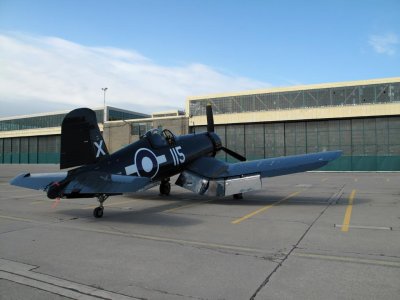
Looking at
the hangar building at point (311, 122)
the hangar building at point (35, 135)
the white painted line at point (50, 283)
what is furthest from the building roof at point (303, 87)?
the white painted line at point (50, 283)

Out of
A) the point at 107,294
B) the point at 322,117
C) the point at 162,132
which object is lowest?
the point at 107,294

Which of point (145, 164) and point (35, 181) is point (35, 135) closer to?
point (35, 181)

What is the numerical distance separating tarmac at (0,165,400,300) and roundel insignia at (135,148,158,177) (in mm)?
1234

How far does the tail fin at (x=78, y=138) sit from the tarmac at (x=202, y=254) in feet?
5.15

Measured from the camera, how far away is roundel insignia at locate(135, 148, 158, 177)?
1097cm

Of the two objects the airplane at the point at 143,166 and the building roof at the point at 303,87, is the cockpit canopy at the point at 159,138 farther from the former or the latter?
the building roof at the point at 303,87

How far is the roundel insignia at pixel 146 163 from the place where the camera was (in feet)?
36.0

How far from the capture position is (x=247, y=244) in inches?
260

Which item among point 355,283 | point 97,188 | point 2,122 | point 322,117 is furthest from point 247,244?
point 2,122

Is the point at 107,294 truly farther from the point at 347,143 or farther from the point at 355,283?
the point at 347,143

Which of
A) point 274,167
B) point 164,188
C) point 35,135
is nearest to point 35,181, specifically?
point 164,188

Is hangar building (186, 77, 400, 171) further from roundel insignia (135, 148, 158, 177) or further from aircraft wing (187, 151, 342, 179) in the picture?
roundel insignia (135, 148, 158, 177)

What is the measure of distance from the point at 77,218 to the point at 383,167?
36.4 metres

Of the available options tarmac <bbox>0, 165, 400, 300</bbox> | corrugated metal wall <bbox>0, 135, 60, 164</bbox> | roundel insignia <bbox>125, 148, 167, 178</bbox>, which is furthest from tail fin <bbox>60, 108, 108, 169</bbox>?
corrugated metal wall <bbox>0, 135, 60, 164</bbox>
